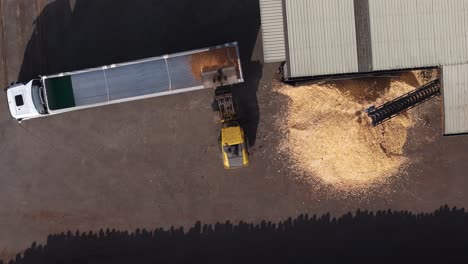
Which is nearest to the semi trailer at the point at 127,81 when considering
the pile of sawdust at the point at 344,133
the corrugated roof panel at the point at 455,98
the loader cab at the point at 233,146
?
the loader cab at the point at 233,146

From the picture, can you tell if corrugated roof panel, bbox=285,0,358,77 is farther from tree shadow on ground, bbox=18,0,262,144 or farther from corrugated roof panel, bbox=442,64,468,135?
corrugated roof panel, bbox=442,64,468,135

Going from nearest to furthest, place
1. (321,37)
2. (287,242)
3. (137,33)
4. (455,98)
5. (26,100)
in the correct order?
(321,37) < (455,98) < (26,100) < (137,33) < (287,242)

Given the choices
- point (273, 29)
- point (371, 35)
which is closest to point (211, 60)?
point (273, 29)

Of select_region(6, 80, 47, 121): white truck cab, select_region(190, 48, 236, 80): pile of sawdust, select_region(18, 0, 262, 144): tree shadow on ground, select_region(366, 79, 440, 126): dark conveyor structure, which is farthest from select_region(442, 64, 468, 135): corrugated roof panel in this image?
select_region(6, 80, 47, 121): white truck cab

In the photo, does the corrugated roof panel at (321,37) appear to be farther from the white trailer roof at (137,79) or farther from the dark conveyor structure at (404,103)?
Result: the dark conveyor structure at (404,103)

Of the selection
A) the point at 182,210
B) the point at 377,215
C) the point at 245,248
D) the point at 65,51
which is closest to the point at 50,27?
the point at 65,51

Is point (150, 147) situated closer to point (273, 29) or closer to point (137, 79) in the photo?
point (137, 79)
